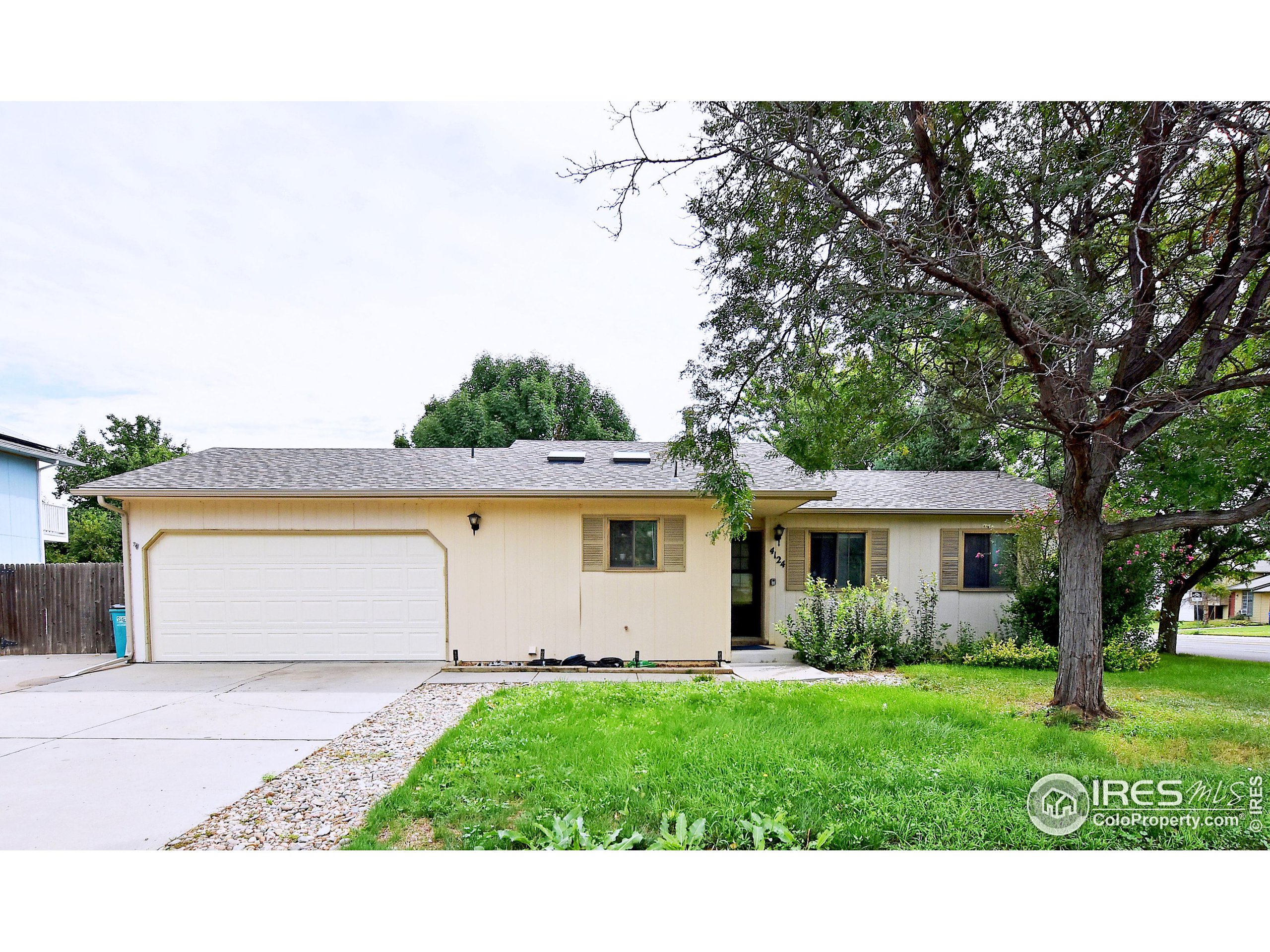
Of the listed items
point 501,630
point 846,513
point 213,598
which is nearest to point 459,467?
point 501,630

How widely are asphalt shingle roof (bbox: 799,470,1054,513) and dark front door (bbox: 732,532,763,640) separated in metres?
1.28

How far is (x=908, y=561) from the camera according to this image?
9.08 metres

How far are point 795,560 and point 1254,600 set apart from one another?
133 ft

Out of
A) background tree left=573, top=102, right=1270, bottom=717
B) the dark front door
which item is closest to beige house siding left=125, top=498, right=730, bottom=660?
the dark front door

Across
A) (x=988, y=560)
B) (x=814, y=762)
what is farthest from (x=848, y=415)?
(x=988, y=560)

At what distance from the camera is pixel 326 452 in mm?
9531

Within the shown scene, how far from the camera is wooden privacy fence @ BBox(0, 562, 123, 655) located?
28.4ft

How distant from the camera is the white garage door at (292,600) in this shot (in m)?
7.83

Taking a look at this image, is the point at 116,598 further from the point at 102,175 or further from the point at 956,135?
the point at 956,135

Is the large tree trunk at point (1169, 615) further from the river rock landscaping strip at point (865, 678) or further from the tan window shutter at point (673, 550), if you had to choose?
the tan window shutter at point (673, 550)

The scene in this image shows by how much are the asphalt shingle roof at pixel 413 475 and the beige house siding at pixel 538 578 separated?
0.28 metres

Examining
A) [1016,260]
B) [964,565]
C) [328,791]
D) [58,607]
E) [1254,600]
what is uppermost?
[1016,260]

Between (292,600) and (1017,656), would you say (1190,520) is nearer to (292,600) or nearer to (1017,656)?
(1017,656)

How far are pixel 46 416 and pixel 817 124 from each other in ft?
41.2
